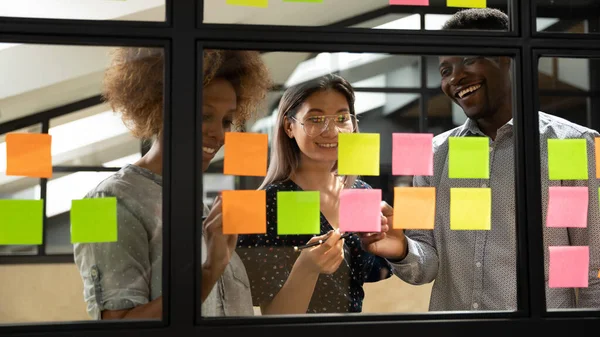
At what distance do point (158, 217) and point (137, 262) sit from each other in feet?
0.44

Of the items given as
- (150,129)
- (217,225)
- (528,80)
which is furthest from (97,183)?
(528,80)

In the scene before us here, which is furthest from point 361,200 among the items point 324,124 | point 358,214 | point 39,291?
point 39,291

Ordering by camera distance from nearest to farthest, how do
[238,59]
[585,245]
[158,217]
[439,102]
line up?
1. [158,217]
2. [238,59]
3. [585,245]
4. [439,102]

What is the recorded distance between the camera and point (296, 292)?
196 centimetres

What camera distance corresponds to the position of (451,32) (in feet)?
5.83

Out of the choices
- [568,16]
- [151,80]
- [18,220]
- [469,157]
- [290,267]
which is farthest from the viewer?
[568,16]

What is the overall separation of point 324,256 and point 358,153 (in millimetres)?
358

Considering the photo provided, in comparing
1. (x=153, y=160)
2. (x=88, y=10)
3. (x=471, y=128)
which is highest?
(x=88, y=10)

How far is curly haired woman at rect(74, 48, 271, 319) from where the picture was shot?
173cm

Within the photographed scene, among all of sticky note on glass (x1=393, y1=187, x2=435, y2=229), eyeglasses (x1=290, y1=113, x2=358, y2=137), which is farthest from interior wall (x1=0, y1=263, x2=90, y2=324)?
sticky note on glass (x1=393, y1=187, x2=435, y2=229)

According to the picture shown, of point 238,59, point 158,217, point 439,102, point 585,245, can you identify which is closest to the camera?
point 158,217

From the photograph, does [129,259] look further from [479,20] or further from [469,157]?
[479,20]

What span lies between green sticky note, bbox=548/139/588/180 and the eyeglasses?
59 cm

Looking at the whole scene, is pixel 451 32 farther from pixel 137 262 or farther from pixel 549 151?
pixel 137 262
